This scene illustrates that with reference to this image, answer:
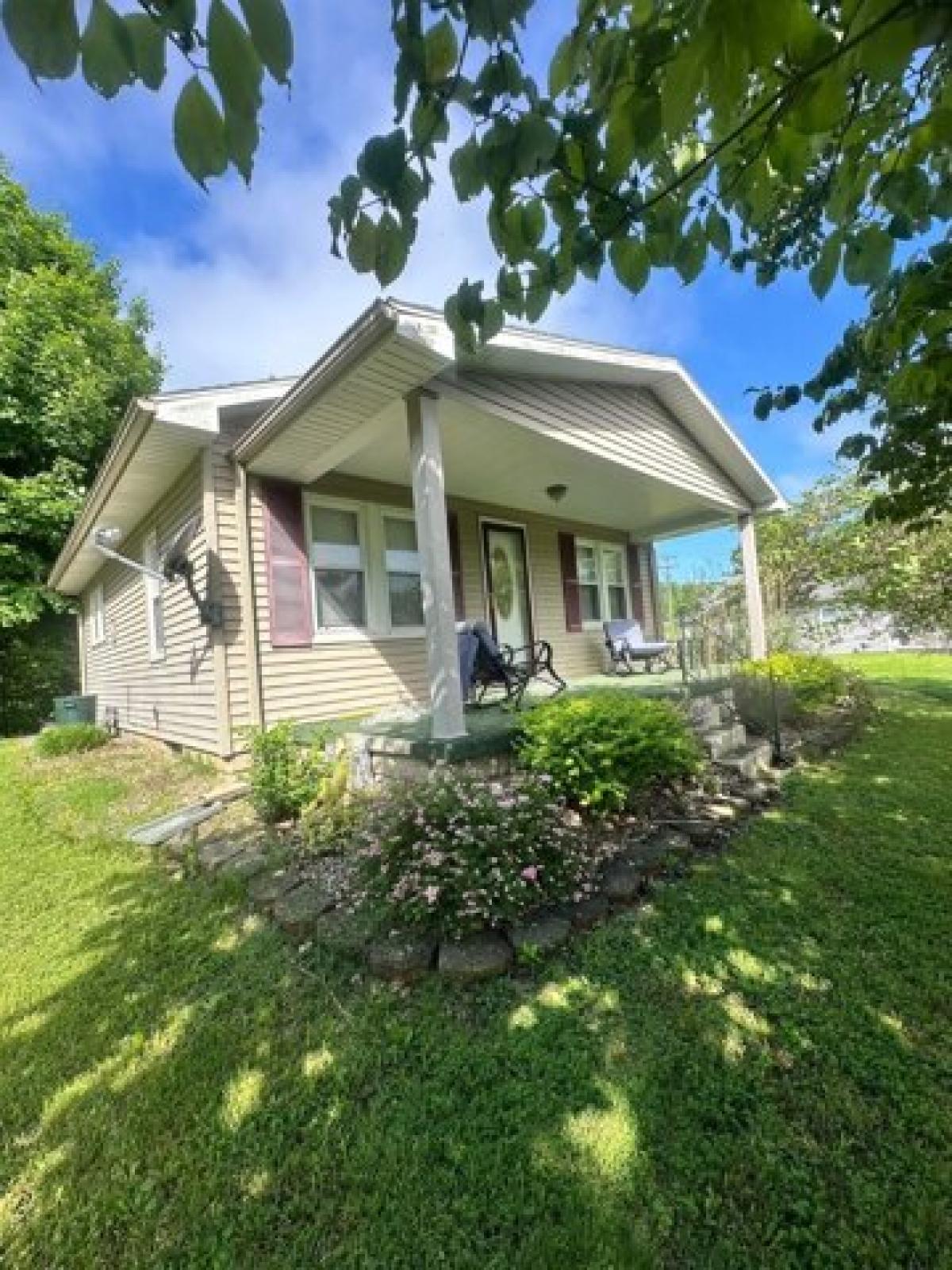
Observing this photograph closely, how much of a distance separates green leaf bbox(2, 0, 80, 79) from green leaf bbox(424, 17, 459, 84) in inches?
21.6

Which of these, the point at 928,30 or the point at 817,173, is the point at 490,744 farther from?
the point at 928,30

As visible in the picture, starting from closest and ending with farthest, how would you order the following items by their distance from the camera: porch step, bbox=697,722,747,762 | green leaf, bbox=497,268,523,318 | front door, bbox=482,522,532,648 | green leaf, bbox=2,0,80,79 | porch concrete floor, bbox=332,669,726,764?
1. green leaf, bbox=2,0,80,79
2. green leaf, bbox=497,268,523,318
3. porch concrete floor, bbox=332,669,726,764
4. porch step, bbox=697,722,747,762
5. front door, bbox=482,522,532,648

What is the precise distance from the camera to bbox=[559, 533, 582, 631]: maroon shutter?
9.38 metres

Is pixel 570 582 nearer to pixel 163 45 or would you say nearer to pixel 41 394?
pixel 163 45

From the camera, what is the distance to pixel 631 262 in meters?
1.45

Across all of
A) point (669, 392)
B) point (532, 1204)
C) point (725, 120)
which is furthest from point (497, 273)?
point (669, 392)

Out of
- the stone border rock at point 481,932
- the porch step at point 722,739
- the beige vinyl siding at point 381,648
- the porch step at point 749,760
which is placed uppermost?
the beige vinyl siding at point 381,648

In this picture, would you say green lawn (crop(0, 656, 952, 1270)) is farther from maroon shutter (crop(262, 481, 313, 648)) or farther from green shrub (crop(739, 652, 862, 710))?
green shrub (crop(739, 652, 862, 710))

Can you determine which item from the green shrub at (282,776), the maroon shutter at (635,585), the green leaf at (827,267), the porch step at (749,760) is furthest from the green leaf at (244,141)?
the maroon shutter at (635,585)

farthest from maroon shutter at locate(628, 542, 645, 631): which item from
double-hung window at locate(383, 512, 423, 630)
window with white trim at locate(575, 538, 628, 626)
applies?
double-hung window at locate(383, 512, 423, 630)

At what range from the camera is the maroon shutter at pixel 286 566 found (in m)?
5.91

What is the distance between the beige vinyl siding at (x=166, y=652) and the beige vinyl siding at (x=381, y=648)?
591mm

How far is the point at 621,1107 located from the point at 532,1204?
429mm

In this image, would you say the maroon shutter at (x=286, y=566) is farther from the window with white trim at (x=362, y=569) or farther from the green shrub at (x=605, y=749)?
the green shrub at (x=605, y=749)
